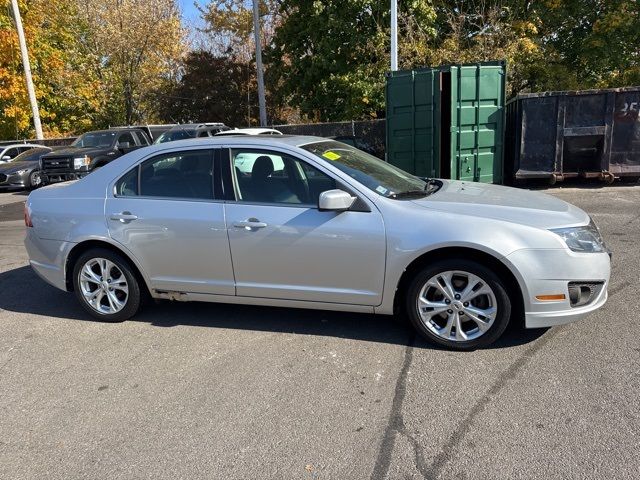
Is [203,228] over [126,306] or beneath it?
over

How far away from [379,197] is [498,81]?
8.23 metres

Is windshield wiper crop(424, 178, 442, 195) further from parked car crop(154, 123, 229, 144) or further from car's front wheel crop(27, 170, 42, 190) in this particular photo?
car's front wheel crop(27, 170, 42, 190)

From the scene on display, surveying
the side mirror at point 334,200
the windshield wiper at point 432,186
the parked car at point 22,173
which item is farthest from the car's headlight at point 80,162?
the side mirror at point 334,200

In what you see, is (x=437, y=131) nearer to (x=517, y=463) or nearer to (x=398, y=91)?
(x=398, y=91)

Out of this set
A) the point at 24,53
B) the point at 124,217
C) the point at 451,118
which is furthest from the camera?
the point at 24,53

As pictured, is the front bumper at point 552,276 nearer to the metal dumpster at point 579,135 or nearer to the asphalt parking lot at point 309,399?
the asphalt parking lot at point 309,399

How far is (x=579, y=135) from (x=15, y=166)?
54.0 ft

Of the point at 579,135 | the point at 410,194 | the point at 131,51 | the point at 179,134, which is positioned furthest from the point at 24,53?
the point at 410,194

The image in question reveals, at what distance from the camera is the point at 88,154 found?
1510 centimetres

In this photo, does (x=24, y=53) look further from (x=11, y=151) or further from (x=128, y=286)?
(x=128, y=286)

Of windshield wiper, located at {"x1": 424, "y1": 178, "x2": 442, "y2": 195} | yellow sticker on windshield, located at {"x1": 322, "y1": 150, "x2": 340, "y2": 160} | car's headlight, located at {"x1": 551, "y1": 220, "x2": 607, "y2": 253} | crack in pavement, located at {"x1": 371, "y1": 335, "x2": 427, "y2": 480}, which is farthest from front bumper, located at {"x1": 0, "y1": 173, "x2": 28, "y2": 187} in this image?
car's headlight, located at {"x1": 551, "y1": 220, "x2": 607, "y2": 253}

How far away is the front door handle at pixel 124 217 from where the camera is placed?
14.8 feet

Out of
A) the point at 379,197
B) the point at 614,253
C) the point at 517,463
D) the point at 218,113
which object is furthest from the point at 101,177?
the point at 218,113

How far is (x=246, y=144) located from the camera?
4379 millimetres
